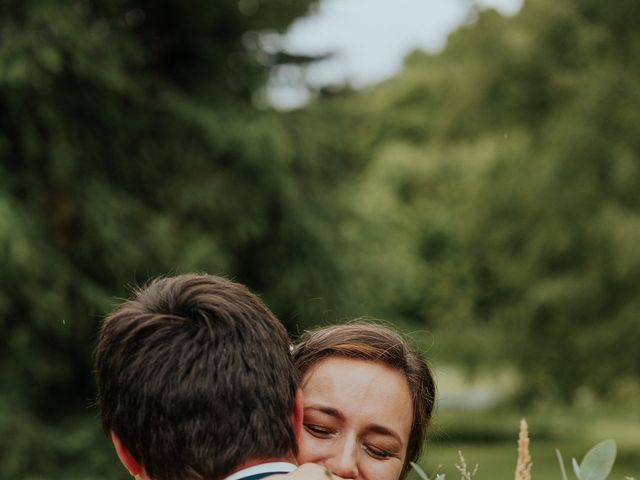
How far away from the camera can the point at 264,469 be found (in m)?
1.41

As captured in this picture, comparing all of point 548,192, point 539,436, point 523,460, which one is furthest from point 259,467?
point 539,436

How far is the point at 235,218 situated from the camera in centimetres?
1092

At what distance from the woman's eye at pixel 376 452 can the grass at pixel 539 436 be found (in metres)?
17.4

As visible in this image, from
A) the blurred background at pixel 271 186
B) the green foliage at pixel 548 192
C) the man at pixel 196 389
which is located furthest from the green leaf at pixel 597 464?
the green foliage at pixel 548 192

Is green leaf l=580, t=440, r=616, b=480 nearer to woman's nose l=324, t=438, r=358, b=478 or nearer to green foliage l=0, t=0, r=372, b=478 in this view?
woman's nose l=324, t=438, r=358, b=478

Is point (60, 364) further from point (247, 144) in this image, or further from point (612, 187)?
point (612, 187)

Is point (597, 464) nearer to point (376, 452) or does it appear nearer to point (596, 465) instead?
point (596, 465)

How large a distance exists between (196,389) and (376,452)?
543mm

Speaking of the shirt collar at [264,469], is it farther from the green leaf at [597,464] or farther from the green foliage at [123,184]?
the green foliage at [123,184]

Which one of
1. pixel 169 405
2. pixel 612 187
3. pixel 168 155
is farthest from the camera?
pixel 612 187

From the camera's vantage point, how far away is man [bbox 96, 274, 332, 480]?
1414mm

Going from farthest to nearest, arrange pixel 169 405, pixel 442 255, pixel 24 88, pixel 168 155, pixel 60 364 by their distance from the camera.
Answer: pixel 442 255 < pixel 168 155 < pixel 60 364 < pixel 24 88 < pixel 169 405

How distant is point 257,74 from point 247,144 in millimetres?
1596

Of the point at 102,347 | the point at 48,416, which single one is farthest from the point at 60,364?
the point at 102,347
